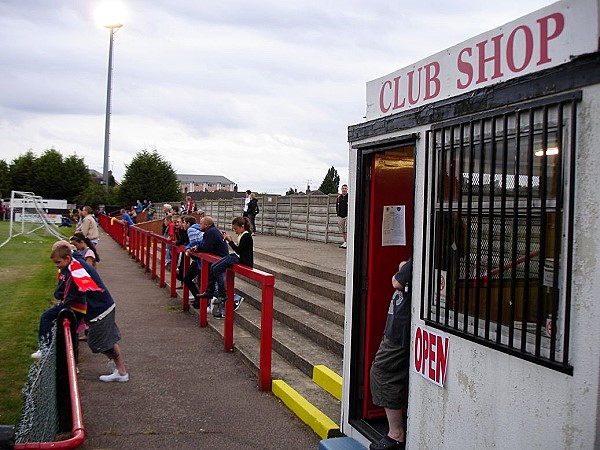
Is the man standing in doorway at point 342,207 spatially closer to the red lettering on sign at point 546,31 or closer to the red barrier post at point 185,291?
the red barrier post at point 185,291

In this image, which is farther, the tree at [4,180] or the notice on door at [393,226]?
the tree at [4,180]

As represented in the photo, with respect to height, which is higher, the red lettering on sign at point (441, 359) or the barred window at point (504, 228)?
the barred window at point (504, 228)

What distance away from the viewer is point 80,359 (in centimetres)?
768

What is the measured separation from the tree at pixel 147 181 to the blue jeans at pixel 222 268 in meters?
56.9

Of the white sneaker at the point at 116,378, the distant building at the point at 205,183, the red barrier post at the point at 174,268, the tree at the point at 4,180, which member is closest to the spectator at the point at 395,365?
the white sneaker at the point at 116,378

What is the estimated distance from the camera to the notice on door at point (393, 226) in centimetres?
457

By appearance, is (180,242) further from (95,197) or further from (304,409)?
(95,197)

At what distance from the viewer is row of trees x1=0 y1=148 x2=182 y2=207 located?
64875 mm

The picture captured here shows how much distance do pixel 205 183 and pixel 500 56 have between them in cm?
15006

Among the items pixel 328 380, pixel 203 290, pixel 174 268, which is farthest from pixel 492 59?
pixel 174 268

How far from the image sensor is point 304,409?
563 centimetres

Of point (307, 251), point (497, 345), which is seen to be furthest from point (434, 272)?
point (307, 251)

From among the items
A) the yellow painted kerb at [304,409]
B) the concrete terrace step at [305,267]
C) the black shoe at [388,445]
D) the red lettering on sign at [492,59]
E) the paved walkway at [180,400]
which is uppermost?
the red lettering on sign at [492,59]

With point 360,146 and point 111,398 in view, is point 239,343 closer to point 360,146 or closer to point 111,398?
point 111,398
